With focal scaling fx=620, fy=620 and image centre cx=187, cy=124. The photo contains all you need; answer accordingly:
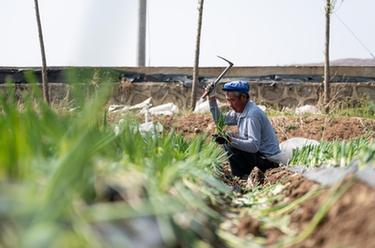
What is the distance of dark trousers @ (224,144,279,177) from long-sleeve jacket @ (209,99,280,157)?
68 millimetres

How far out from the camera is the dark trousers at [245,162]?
16.9 ft

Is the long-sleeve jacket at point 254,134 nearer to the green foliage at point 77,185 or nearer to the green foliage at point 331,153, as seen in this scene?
the green foliage at point 331,153

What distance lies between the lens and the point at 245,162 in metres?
5.18

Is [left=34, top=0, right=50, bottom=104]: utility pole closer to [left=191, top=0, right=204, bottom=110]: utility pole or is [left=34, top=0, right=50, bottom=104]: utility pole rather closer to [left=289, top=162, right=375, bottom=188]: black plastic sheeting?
[left=191, top=0, right=204, bottom=110]: utility pole

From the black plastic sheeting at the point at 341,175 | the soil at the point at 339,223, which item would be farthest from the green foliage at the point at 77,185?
the black plastic sheeting at the point at 341,175

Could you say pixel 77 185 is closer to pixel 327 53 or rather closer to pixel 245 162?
pixel 245 162

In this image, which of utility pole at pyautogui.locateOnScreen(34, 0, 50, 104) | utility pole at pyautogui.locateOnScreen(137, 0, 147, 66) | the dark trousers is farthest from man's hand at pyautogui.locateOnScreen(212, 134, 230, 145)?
utility pole at pyautogui.locateOnScreen(137, 0, 147, 66)

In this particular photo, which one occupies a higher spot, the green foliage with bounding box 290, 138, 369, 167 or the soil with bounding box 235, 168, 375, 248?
the soil with bounding box 235, 168, 375, 248

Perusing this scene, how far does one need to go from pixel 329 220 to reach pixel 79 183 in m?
0.74

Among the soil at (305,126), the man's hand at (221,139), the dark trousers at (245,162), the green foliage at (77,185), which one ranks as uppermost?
the green foliage at (77,185)

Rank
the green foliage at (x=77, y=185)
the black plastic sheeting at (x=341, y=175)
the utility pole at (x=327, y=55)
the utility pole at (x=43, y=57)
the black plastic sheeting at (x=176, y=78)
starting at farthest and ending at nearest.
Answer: the black plastic sheeting at (x=176, y=78) < the utility pole at (x=43, y=57) < the utility pole at (x=327, y=55) < the black plastic sheeting at (x=341, y=175) < the green foliage at (x=77, y=185)

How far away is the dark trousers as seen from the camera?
5.14 m

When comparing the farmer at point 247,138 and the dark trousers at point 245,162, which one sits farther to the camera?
the dark trousers at point 245,162

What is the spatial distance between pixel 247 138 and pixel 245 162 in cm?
28
